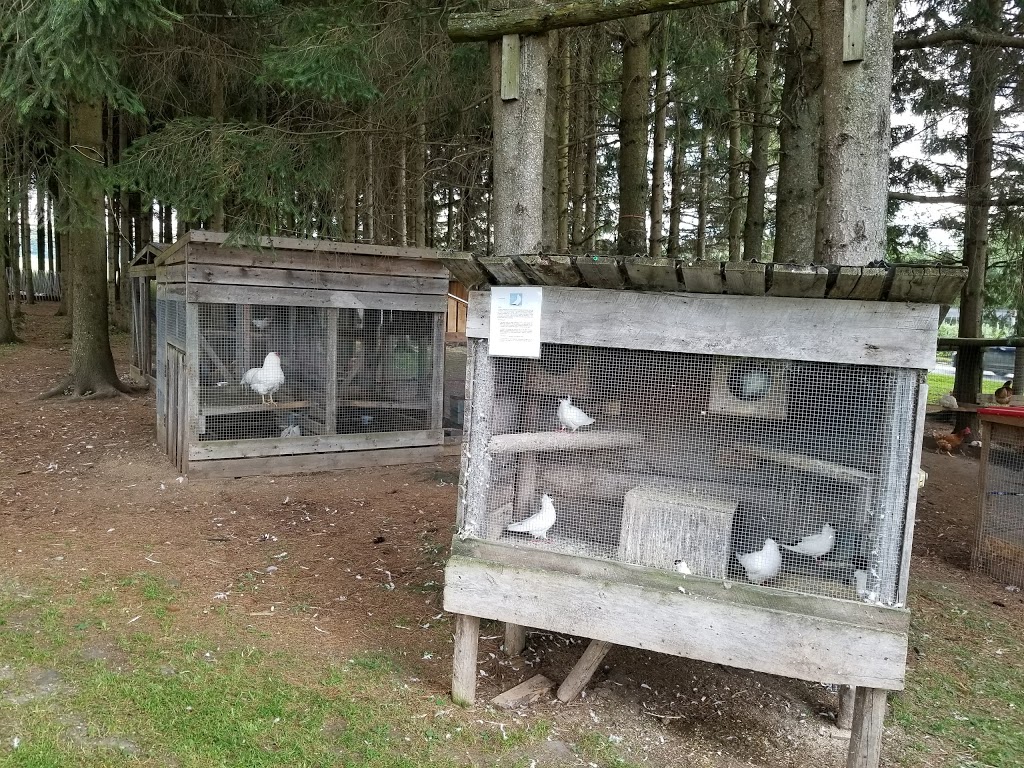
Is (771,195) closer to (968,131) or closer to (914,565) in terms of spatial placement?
(968,131)

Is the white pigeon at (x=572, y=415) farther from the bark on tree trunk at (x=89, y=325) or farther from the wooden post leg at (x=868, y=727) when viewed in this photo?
the bark on tree trunk at (x=89, y=325)

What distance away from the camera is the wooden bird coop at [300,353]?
655 centimetres

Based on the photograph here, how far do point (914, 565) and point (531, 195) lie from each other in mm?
3922

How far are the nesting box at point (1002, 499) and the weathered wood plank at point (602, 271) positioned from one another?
12.3 feet

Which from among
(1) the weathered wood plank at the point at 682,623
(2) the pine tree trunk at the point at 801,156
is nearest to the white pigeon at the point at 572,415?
(1) the weathered wood plank at the point at 682,623

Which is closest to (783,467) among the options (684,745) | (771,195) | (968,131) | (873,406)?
(873,406)

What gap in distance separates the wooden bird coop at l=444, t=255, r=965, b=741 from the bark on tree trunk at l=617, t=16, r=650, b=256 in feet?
14.3

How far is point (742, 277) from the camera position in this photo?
2.52 metres

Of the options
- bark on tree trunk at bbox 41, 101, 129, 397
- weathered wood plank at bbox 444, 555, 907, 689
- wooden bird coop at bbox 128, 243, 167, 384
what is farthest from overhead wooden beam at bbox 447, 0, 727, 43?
wooden bird coop at bbox 128, 243, 167, 384

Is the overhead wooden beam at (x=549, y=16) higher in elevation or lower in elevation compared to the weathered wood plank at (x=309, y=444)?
higher

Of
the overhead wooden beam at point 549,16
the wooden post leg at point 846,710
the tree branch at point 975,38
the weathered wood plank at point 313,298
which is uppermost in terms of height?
the tree branch at point 975,38

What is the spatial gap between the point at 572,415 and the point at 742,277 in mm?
946

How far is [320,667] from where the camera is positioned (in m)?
3.35

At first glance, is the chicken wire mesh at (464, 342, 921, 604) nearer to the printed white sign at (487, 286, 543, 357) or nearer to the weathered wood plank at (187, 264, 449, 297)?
the printed white sign at (487, 286, 543, 357)
